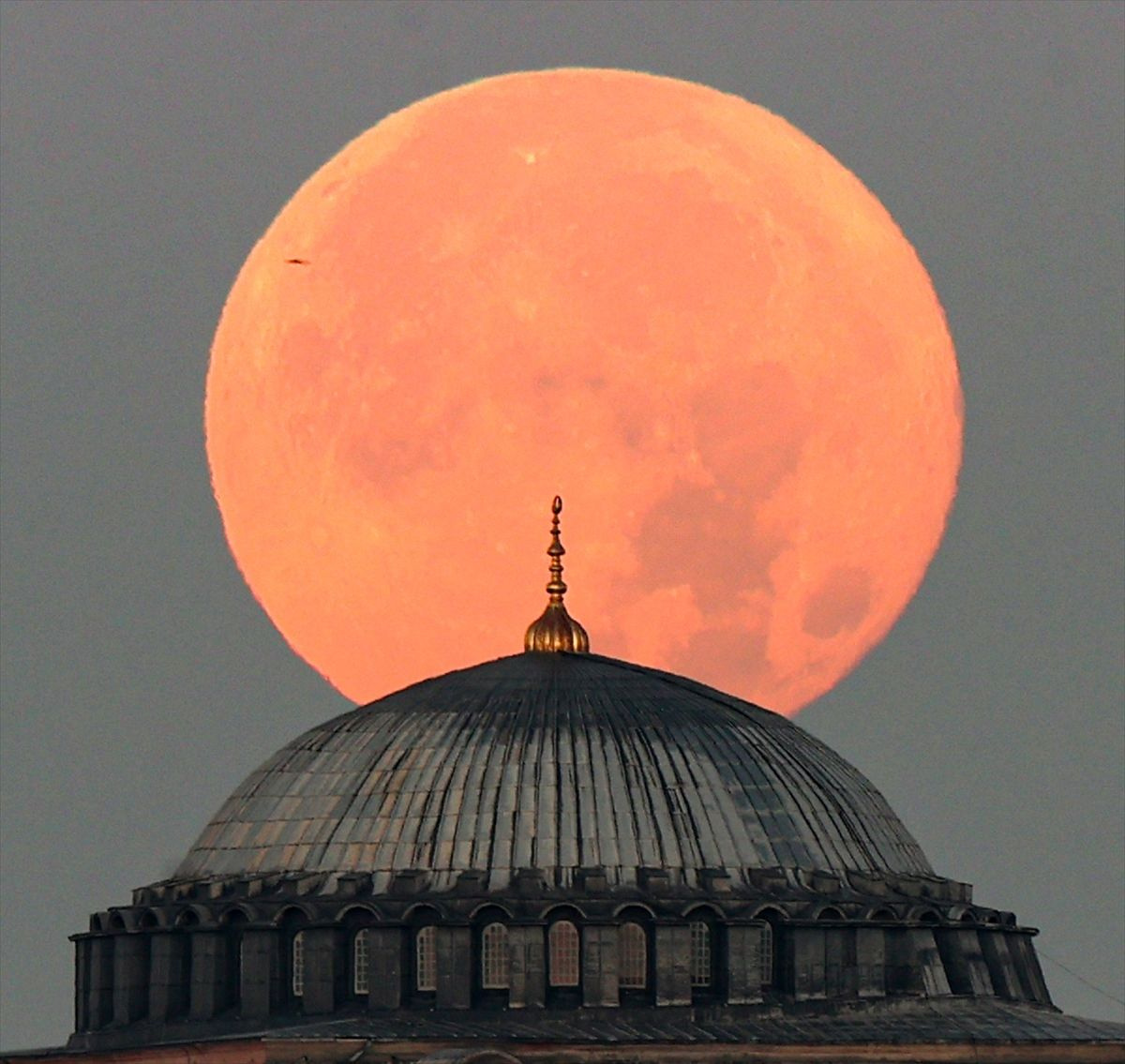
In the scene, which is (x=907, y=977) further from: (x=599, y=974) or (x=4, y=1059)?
(x=4, y=1059)

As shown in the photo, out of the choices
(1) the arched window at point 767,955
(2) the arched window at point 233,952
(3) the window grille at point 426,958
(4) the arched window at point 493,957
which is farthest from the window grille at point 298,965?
(1) the arched window at point 767,955

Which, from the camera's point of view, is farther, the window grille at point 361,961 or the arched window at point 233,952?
the arched window at point 233,952

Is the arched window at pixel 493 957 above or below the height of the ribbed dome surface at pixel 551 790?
below

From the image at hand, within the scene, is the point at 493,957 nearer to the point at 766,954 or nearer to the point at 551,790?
the point at 551,790

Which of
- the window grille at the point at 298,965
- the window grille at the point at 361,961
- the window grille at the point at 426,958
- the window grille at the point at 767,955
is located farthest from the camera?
the window grille at the point at 298,965

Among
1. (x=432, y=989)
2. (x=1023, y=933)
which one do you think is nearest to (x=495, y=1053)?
(x=432, y=989)

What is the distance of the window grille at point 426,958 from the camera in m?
176

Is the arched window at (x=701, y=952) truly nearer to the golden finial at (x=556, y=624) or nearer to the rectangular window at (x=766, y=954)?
the rectangular window at (x=766, y=954)

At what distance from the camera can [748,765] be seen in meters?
181

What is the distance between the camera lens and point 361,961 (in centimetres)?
17638

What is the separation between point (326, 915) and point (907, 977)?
13720 mm

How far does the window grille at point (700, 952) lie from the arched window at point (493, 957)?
4.38 meters

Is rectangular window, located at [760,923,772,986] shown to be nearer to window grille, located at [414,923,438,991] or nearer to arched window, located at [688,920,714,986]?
arched window, located at [688,920,714,986]

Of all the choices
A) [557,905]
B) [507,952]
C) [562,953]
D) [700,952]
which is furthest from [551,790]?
[700,952]
